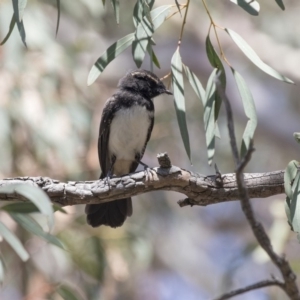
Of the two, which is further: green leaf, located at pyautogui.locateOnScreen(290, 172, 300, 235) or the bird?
the bird

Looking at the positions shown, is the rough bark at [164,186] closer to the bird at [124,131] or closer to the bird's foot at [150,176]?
the bird's foot at [150,176]

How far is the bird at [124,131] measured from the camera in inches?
173

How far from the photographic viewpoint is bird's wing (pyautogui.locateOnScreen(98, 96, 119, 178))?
15.2ft

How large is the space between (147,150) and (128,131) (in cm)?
279

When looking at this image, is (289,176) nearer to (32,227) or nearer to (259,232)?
(32,227)

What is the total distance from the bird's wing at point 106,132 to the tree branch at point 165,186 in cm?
138

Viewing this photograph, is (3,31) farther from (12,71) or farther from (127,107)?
(127,107)

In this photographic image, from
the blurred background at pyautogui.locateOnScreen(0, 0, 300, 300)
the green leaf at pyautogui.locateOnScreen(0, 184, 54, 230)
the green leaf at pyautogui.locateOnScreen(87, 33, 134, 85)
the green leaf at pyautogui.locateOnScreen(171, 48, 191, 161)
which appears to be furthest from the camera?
the blurred background at pyautogui.locateOnScreen(0, 0, 300, 300)

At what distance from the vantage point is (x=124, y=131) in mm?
4645

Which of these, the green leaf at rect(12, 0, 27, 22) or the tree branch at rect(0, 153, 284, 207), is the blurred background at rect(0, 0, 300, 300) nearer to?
the tree branch at rect(0, 153, 284, 207)

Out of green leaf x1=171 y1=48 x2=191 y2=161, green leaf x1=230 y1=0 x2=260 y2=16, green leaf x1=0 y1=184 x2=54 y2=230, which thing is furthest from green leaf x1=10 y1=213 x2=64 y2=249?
green leaf x1=230 y1=0 x2=260 y2=16

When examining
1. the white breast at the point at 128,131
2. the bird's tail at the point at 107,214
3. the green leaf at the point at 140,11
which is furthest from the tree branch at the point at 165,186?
the white breast at the point at 128,131

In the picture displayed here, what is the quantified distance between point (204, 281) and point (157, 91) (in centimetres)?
450

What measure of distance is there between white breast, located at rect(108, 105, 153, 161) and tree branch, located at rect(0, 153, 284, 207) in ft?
4.29
